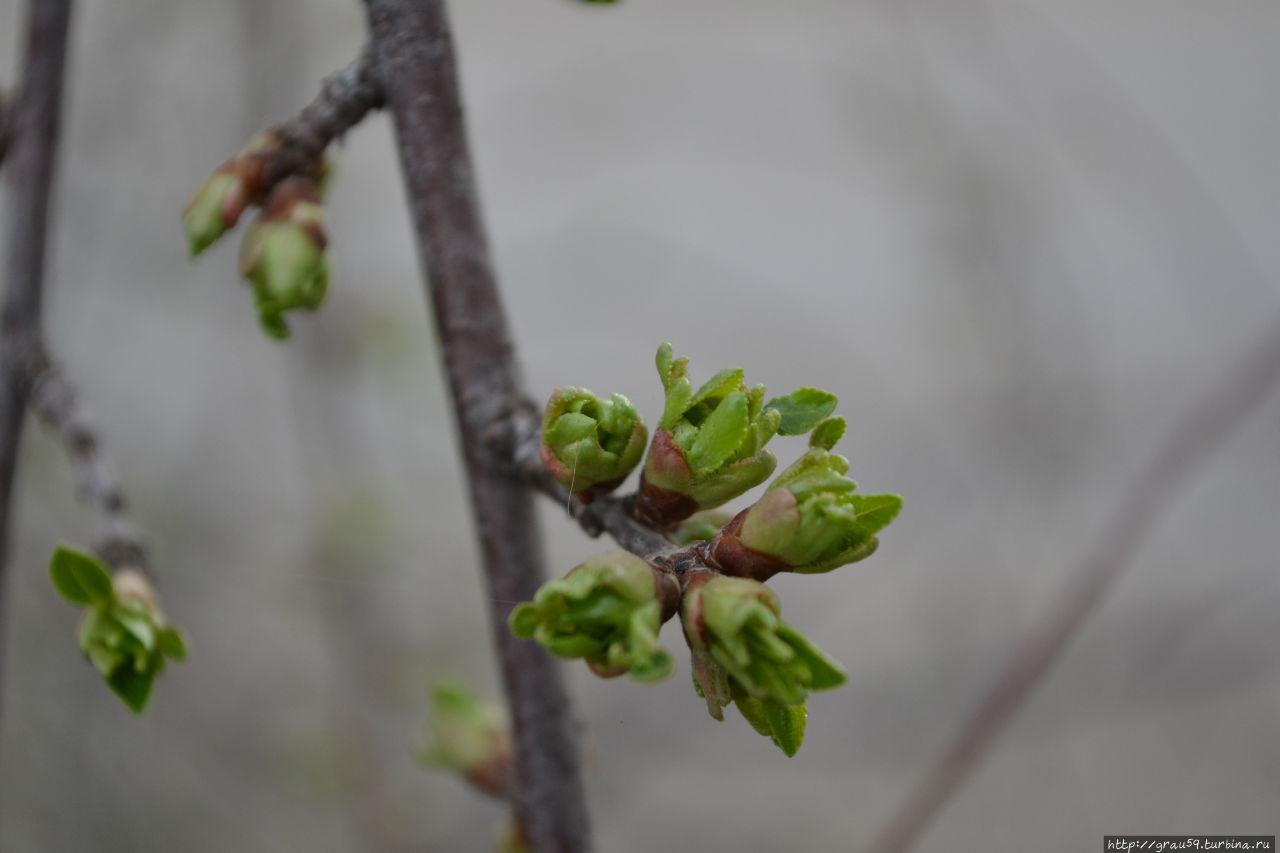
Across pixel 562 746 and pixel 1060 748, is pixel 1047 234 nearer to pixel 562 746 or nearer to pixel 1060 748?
pixel 1060 748

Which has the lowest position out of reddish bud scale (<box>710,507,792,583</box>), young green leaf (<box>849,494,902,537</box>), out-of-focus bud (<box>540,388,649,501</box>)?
reddish bud scale (<box>710,507,792,583</box>)

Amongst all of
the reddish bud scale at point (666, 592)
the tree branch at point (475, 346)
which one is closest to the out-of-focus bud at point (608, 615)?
the reddish bud scale at point (666, 592)

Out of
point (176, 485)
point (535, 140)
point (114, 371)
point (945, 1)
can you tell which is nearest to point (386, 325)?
point (176, 485)

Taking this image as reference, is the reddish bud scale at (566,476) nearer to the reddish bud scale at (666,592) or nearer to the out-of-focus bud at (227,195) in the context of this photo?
the reddish bud scale at (666,592)

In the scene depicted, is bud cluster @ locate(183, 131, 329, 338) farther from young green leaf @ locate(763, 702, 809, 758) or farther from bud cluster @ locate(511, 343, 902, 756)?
young green leaf @ locate(763, 702, 809, 758)

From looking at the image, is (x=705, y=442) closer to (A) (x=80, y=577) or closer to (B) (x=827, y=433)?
(B) (x=827, y=433)

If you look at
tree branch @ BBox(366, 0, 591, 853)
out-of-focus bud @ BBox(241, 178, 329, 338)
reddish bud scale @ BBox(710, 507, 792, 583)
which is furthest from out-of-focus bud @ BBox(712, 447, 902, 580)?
out-of-focus bud @ BBox(241, 178, 329, 338)

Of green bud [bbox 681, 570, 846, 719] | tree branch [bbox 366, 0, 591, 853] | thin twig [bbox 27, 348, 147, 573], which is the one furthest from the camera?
thin twig [bbox 27, 348, 147, 573]
